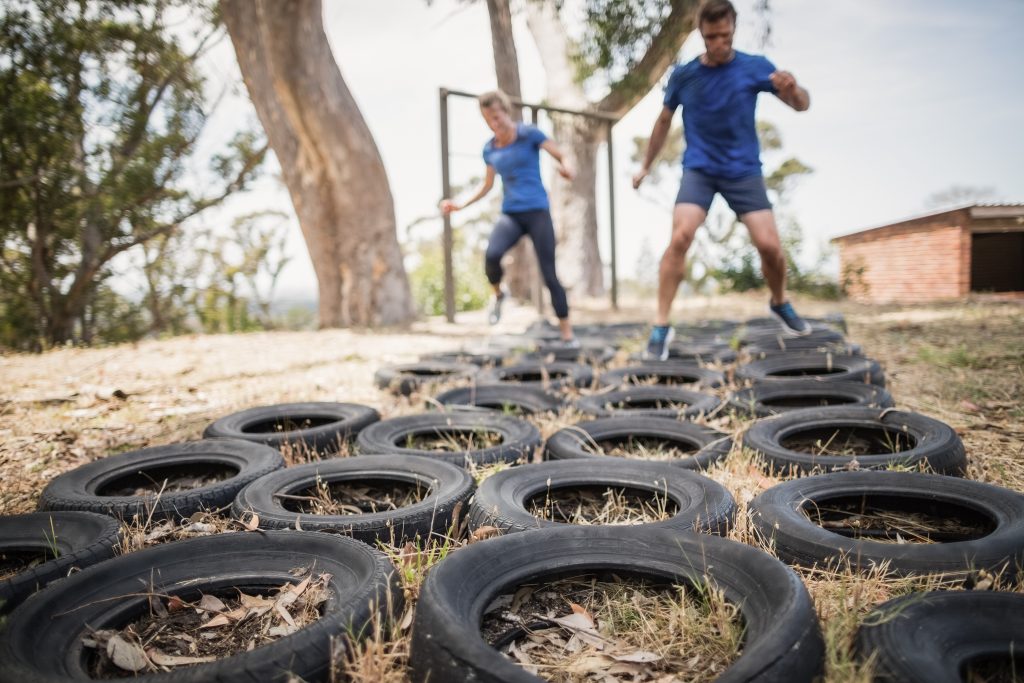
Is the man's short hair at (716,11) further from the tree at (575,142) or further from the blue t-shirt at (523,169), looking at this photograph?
the tree at (575,142)

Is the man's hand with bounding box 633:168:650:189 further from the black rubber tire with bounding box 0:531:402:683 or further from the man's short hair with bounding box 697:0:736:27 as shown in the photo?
the black rubber tire with bounding box 0:531:402:683

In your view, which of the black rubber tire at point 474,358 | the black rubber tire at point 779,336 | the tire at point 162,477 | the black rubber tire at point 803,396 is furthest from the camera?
the black rubber tire at point 474,358

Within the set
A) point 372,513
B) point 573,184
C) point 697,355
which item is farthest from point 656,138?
point 573,184

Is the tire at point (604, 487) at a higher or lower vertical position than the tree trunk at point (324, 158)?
lower

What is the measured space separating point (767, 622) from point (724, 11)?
3993 mm

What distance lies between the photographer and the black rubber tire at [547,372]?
420 cm

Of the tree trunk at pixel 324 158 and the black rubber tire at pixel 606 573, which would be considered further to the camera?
the tree trunk at pixel 324 158

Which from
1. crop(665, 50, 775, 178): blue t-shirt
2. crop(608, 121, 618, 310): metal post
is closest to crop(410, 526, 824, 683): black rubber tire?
crop(665, 50, 775, 178): blue t-shirt

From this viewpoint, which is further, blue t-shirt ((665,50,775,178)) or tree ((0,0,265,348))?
tree ((0,0,265,348))

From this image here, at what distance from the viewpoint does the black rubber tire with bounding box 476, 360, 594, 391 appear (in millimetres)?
4199

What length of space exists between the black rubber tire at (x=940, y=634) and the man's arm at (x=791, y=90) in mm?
3477

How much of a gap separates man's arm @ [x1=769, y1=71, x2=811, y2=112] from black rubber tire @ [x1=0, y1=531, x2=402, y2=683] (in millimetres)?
3869

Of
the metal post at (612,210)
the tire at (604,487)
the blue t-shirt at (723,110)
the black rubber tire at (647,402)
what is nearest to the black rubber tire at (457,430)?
the tire at (604,487)

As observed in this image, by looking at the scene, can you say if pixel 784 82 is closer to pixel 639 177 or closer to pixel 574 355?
pixel 639 177
